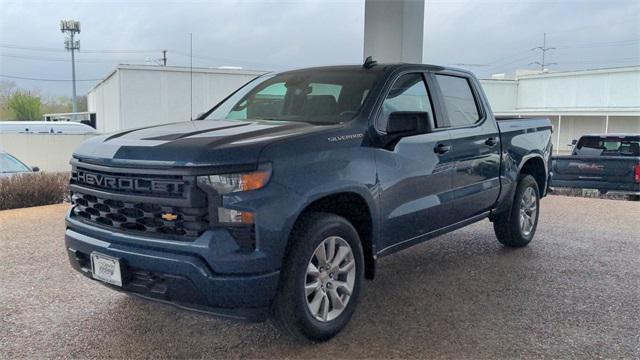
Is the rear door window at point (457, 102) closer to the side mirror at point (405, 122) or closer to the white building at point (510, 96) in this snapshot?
the side mirror at point (405, 122)

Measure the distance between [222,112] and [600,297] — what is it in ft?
12.1

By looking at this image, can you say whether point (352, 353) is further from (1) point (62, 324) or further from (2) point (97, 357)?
(1) point (62, 324)

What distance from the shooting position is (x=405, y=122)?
157 inches

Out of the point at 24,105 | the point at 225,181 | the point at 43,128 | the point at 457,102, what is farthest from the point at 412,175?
the point at 24,105

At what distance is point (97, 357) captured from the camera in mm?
3420

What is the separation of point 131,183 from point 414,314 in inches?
89.6

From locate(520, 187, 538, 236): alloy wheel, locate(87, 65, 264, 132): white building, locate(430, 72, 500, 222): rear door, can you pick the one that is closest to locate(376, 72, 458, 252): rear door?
locate(430, 72, 500, 222): rear door

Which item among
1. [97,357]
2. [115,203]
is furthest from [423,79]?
[97,357]

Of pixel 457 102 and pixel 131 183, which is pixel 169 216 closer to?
pixel 131 183

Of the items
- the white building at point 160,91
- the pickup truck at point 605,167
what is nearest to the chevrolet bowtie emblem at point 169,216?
the pickup truck at point 605,167

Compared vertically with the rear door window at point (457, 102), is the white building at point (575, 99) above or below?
above

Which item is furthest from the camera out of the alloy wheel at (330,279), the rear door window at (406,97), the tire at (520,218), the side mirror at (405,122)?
the tire at (520,218)

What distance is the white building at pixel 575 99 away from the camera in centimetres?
3288

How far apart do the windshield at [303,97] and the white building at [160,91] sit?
21.2 metres
